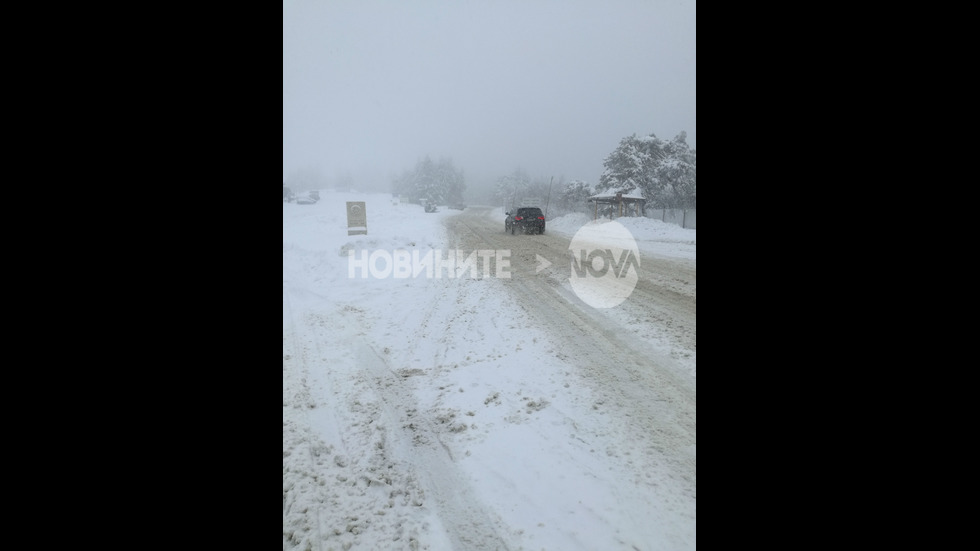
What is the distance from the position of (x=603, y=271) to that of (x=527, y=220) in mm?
10996

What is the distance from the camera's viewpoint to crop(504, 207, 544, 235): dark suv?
2123 cm

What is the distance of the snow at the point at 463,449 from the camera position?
2416 millimetres

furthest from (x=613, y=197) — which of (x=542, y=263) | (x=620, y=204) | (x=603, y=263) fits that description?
(x=542, y=263)

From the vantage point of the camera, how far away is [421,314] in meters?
7.17

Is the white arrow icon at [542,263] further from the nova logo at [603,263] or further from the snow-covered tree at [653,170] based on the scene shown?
the snow-covered tree at [653,170]

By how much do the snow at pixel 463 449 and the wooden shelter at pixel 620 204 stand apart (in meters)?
22.5

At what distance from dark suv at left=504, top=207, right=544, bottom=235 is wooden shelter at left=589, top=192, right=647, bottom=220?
301 inches

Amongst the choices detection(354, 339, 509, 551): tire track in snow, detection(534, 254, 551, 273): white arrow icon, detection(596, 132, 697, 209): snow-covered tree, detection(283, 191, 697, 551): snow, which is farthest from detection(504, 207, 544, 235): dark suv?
detection(354, 339, 509, 551): tire track in snow

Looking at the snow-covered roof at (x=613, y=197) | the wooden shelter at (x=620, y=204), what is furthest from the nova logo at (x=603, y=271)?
the snow-covered roof at (x=613, y=197)

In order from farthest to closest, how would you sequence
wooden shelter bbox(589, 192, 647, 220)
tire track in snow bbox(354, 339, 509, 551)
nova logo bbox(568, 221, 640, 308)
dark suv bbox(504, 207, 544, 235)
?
wooden shelter bbox(589, 192, 647, 220) < dark suv bbox(504, 207, 544, 235) < nova logo bbox(568, 221, 640, 308) < tire track in snow bbox(354, 339, 509, 551)

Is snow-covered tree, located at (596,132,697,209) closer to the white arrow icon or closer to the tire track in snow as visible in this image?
the white arrow icon
